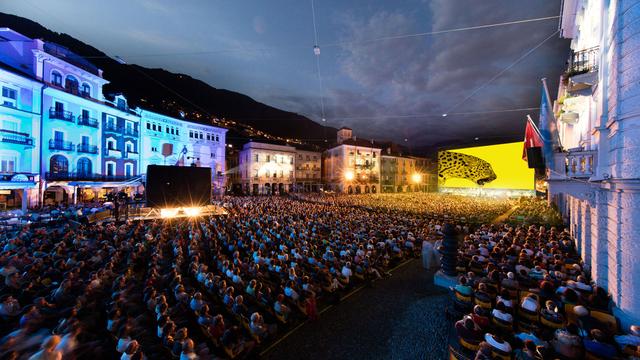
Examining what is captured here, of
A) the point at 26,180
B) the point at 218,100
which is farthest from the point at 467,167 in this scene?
the point at 218,100

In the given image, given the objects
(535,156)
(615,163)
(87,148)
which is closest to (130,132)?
(87,148)

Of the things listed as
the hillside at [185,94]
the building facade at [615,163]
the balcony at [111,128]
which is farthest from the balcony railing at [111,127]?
the hillside at [185,94]

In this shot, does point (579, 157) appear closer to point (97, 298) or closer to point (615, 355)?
point (615, 355)

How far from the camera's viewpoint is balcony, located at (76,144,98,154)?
2683 cm

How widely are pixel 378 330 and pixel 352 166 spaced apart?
2090 inches

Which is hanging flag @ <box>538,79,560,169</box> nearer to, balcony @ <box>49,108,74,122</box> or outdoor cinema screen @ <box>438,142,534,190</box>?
balcony @ <box>49,108,74,122</box>

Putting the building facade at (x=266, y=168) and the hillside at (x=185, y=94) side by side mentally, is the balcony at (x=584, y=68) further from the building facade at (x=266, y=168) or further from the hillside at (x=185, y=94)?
the hillside at (x=185, y=94)

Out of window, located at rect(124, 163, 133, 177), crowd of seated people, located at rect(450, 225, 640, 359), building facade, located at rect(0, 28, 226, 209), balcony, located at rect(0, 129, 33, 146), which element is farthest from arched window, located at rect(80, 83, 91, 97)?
crowd of seated people, located at rect(450, 225, 640, 359)

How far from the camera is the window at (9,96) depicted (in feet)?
67.9

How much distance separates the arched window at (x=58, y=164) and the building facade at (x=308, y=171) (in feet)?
125

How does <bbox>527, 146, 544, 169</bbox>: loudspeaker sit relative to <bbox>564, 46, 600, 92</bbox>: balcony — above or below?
below

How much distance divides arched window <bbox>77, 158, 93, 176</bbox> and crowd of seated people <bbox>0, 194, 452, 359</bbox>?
17114mm

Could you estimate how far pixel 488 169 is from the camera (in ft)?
156

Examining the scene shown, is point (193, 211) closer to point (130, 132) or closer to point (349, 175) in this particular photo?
point (130, 132)
